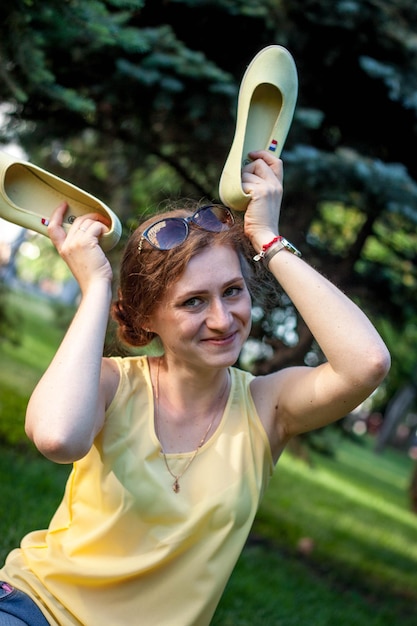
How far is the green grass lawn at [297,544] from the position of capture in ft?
12.3

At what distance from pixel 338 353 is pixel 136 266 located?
0.62 metres

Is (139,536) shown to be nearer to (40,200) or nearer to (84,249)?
(84,249)

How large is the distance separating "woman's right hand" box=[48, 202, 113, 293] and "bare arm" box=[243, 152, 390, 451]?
0.41 m

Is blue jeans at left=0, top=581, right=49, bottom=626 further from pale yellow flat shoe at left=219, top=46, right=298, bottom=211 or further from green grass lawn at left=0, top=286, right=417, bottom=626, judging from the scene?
green grass lawn at left=0, top=286, right=417, bottom=626

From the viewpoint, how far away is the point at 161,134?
4582 millimetres

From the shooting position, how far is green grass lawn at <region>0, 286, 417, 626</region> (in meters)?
3.76

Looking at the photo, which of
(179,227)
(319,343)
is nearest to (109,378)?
(179,227)

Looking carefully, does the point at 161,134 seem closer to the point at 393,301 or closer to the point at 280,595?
the point at 393,301

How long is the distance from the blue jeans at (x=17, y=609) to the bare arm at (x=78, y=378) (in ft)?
1.22

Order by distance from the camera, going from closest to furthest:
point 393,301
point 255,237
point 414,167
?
1. point 255,237
2. point 414,167
3. point 393,301

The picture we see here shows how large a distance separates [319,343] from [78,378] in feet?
2.02

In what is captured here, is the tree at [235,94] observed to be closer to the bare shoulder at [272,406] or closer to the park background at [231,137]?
the park background at [231,137]

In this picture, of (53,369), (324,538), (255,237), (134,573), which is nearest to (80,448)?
(53,369)

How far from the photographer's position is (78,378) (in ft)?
5.79
